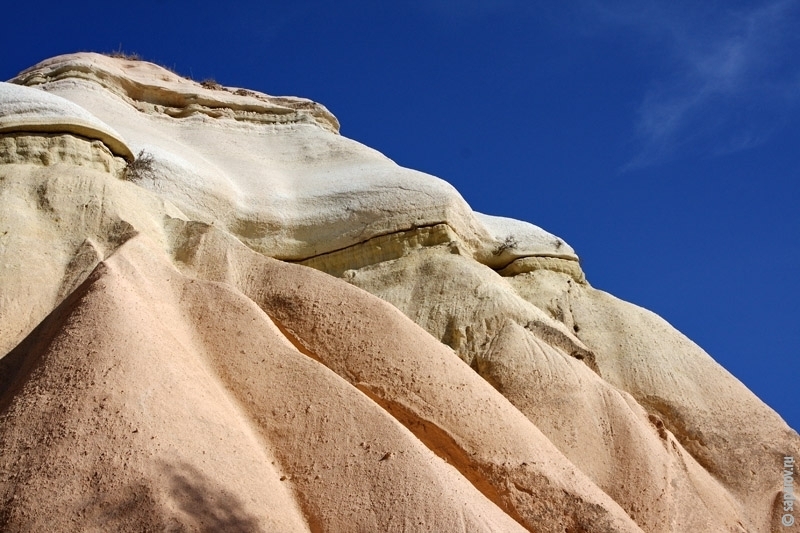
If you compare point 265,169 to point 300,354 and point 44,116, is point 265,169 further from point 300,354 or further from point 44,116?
point 300,354

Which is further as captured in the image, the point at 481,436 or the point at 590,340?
the point at 590,340

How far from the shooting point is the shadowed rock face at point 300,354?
26.9 feet

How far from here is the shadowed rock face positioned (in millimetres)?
8203

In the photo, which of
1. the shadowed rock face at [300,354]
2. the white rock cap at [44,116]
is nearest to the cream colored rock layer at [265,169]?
the shadowed rock face at [300,354]

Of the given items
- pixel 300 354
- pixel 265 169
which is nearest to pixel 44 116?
pixel 265 169

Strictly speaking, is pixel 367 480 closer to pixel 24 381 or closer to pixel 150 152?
pixel 24 381

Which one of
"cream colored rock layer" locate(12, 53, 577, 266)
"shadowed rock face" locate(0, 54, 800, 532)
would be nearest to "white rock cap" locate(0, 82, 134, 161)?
"shadowed rock face" locate(0, 54, 800, 532)

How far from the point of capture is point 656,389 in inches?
573

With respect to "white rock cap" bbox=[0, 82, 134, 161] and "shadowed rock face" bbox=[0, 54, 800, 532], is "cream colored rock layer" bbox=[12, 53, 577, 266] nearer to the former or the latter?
"shadowed rock face" bbox=[0, 54, 800, 532]

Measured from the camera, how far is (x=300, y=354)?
9.91 m

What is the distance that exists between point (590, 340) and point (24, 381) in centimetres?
842

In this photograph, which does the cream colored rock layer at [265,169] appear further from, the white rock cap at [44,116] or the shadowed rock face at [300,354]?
the white rock cap at [44,116]

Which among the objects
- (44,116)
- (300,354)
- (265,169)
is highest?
(265,169)

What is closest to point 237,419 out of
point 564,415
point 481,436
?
point 481,436
